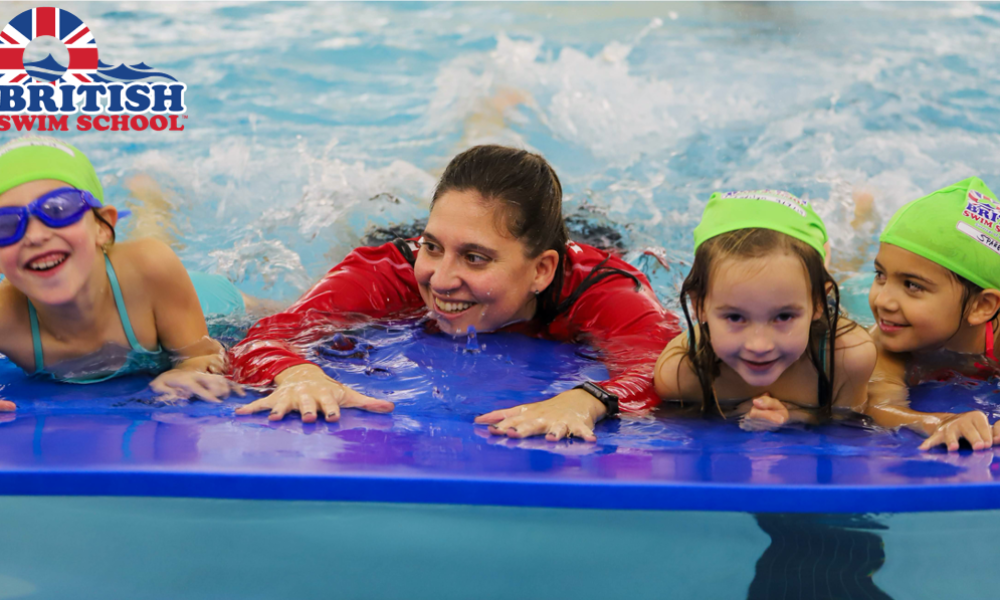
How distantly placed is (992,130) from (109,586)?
823 centimetres

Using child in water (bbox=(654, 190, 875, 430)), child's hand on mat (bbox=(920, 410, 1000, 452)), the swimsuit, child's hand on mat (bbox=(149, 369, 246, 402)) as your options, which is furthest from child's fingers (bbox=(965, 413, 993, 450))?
the swimsuit

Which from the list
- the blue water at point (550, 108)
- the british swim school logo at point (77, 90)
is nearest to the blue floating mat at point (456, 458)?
the blue water at point (550, 108)

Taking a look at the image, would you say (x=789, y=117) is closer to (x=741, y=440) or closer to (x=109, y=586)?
(x=741, y=440)

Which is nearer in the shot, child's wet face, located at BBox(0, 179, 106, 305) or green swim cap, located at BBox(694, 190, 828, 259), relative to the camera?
green swim cap, located at BBox(694, 190, 828, 259)

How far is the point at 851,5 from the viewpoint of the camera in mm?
10336

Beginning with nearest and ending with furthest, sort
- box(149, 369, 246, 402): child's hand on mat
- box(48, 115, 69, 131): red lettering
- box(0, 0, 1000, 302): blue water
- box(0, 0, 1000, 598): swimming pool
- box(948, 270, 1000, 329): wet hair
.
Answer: box(0, 0, 1000, 598): swimming pool < box(149, 369, 246, 402): child's hand on mat < box(948, 270, 1000, 329): wet hair < box(0, 0, 1000, 302): blue water < box(48, 115, 69, 131): red lettering

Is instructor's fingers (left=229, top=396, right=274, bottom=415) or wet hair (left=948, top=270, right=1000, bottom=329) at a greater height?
wet hair (left=948, top=270, right=1000, bottom=329)

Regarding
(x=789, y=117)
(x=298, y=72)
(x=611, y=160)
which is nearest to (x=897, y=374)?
(x=611, y=160)

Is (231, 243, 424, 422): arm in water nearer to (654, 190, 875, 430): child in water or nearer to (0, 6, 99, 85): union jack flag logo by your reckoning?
(654, 190, 875, 430): child in water

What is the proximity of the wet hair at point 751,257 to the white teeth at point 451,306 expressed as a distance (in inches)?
34.7

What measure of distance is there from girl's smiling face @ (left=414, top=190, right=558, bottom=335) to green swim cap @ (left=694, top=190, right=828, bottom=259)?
0.76 meters

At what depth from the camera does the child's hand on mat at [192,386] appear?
2789 millimetres

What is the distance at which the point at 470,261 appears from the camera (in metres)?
3.13

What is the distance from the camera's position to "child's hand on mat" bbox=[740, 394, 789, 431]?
262 centimetres
